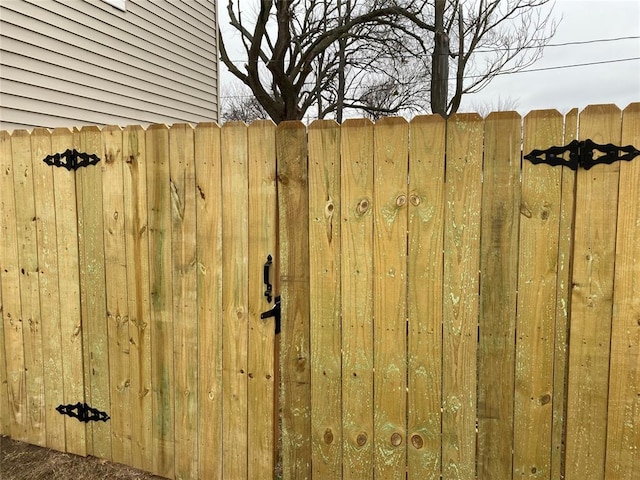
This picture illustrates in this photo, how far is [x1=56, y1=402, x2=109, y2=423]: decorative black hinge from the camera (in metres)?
2.67

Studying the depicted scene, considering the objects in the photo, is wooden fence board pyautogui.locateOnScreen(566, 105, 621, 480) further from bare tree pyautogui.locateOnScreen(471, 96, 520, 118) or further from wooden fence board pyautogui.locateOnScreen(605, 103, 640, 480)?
bare tree pyautogui.locateOnScreen(471, 96, 520, 118)

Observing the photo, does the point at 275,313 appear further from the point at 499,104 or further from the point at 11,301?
the point at 499,104

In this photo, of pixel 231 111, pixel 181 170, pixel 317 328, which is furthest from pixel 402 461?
pixel 231 111

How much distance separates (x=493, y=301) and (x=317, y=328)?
820mm

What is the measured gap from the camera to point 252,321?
7.43 ft

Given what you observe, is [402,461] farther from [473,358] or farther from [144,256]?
[144,256]

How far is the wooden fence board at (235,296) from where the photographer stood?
87.7 inches

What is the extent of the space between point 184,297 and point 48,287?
1.06 meters

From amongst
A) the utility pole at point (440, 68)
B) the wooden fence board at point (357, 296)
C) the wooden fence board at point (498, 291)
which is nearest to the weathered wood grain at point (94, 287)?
the wooden fence board at point (357, 296)

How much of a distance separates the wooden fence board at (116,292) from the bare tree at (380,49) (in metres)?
8.06

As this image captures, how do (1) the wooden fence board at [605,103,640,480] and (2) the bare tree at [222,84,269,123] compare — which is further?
(2) the bare tree at [222,84,269,123]

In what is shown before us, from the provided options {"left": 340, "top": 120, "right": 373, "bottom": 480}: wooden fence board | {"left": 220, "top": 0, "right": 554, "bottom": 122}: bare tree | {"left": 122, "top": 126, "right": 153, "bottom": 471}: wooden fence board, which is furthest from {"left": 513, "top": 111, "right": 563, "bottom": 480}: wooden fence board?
{"left": 220, "top": 0, "right": 554, "bottom": 122}: bare tree

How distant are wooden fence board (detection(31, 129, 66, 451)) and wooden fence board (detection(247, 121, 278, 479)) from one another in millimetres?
1387

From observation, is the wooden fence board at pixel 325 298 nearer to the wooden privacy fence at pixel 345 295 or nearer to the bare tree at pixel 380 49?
the wooden privacy fence at pixel 345 295
